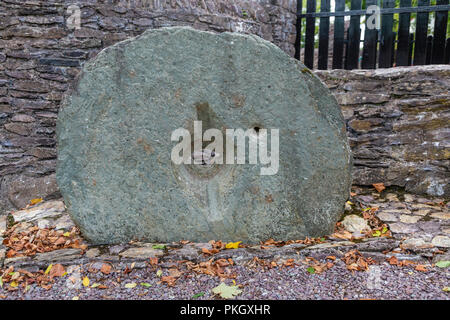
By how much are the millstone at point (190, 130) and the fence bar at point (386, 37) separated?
2.00 metres

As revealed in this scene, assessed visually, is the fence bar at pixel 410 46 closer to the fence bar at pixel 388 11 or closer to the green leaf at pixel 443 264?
the fence bar at pixel 388 11

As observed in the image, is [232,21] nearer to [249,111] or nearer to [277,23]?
[277,23]

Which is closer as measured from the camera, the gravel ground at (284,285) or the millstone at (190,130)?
the gravel ground at (284,285)

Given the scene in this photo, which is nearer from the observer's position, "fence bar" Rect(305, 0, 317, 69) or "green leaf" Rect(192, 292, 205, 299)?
"green leaf" Rect(192, 292, 205, 299)

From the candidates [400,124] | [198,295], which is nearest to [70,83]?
[198,295]

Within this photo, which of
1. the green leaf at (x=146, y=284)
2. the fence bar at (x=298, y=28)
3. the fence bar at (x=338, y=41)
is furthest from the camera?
the fence bar at (x=298, y=28)

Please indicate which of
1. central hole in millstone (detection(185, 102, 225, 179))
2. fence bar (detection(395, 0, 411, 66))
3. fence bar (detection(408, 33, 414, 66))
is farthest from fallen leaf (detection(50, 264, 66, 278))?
fence bar (detection(408, 33, 414, 66))

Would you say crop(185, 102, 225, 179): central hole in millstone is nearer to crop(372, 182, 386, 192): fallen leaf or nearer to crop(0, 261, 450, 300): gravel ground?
crop(0, 261, 450, 300): gravel ground

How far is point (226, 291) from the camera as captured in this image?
182 centimetres

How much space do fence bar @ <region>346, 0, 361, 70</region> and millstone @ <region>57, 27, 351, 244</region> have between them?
2.00m

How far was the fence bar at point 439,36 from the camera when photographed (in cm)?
360

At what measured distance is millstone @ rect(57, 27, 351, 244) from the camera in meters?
2.18

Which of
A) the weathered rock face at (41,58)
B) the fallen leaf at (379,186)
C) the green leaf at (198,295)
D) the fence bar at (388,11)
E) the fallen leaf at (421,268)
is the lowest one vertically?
the green leaf at (198,295)

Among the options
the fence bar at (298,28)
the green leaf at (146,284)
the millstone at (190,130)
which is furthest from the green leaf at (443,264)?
the fence bar at (298,28)
